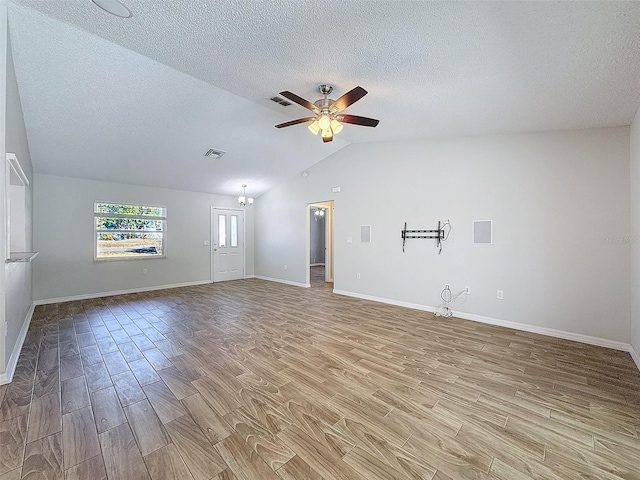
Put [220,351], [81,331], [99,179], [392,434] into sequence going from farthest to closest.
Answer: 1. [99,179]
2. [81,331]
3. [220,351]
4. [392,434]

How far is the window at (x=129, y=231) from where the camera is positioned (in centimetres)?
596

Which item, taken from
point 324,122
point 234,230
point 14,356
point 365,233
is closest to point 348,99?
point 324,122

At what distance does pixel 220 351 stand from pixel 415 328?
260 cm

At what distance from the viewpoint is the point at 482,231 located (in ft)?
13.7

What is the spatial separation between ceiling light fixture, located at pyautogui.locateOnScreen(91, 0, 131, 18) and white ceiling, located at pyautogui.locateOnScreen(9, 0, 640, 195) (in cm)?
7

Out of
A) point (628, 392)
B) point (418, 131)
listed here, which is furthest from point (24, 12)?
point (628, 392)

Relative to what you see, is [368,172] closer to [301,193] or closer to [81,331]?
[301,193]

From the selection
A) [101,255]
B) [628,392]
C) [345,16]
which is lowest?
[628,392]

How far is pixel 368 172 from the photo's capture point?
18.2ft

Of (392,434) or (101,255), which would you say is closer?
(392,434)

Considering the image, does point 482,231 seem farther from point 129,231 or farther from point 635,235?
point 129,231

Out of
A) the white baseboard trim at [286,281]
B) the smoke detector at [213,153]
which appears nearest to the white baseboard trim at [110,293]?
the white baseboard trim at [286,281]

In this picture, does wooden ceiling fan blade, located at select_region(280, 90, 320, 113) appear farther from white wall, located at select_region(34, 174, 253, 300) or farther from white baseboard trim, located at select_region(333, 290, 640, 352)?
white wall, located at select_region(34, 174, 253, 300)

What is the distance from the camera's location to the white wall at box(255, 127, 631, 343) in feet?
10.8
